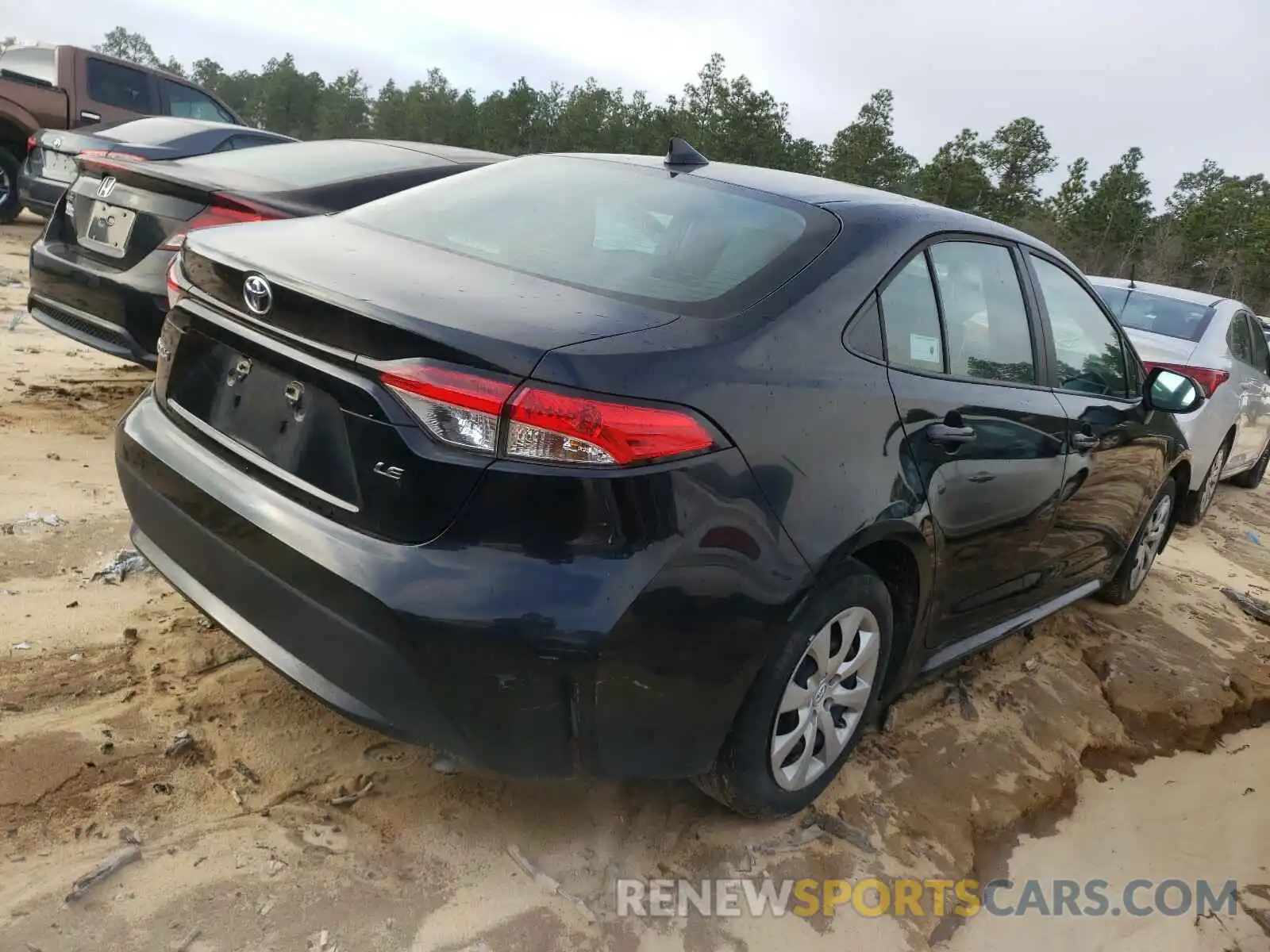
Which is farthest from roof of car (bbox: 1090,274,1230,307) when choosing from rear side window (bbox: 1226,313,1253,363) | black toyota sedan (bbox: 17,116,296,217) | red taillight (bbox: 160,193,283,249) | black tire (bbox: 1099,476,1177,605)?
black toyota sedan (bbox: 17,116,296,217)

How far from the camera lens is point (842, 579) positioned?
2207 millimetres

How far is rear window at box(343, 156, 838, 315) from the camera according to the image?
2168 mm

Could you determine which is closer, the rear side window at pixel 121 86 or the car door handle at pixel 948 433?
the car door handle at pixel 948 433

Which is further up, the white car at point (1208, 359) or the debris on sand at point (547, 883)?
the white car at point (1208, 359)

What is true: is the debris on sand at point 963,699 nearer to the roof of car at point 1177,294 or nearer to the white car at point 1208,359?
the white car at point 1208,359

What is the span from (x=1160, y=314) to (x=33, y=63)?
11.0 metres

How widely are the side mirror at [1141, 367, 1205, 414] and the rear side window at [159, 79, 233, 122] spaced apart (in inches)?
395

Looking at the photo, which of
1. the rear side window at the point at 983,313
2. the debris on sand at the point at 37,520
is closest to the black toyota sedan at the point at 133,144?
the debris on sand at the point at 37,520

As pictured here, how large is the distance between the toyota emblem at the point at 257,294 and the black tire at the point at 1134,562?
12.5 feet

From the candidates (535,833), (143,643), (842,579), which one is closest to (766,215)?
(842,579)

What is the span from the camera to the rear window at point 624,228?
217 cm

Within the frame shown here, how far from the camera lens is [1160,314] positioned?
259 inches

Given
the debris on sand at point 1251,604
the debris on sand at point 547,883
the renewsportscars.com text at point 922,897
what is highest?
the debris on sand at point 1251,604

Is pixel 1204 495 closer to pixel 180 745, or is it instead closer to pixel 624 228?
pixel 624 228
